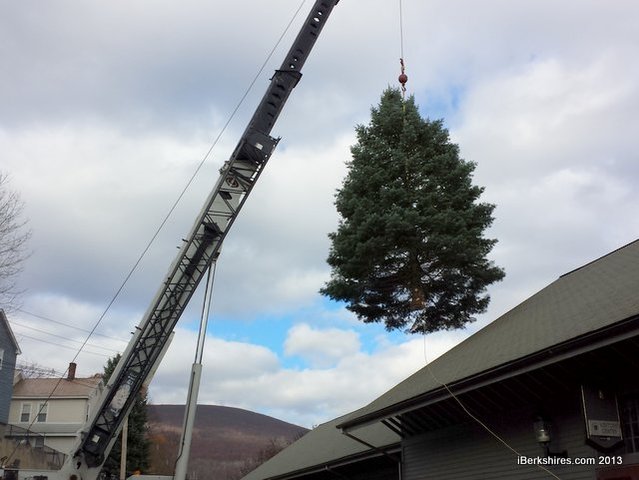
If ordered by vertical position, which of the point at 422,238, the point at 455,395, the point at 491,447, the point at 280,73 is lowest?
the point at 491,447

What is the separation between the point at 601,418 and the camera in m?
9.80

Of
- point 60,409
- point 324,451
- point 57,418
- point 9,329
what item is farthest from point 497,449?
point 60,409

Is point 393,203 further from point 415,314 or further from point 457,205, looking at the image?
point 415,314

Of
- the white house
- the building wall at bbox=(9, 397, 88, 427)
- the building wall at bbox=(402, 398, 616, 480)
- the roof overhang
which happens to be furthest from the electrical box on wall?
the building wall at bbox=(9, 397, 88, 427)

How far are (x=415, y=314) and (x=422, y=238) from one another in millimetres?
2866

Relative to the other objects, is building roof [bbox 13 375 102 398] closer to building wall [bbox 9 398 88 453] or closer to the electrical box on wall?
building wall [bbox 9 398 88 453]

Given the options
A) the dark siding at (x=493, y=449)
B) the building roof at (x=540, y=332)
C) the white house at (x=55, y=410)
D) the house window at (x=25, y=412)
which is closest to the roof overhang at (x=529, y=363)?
the building roof at (x=540, y=332)

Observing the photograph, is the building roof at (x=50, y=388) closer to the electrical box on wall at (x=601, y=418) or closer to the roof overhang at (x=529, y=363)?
the roof overhang at (x=529, y=363)

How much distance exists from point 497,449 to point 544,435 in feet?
5.79

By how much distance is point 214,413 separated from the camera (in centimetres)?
13900

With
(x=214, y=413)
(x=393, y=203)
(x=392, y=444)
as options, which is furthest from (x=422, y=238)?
(x=214, y=413)

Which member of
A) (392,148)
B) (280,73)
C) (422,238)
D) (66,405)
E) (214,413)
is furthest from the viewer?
(214,413)

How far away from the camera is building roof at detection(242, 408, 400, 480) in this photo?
17461mm

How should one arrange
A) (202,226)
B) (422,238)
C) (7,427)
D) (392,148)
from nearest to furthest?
(202,226) < (422,238) < (392,148) < (7,427)
